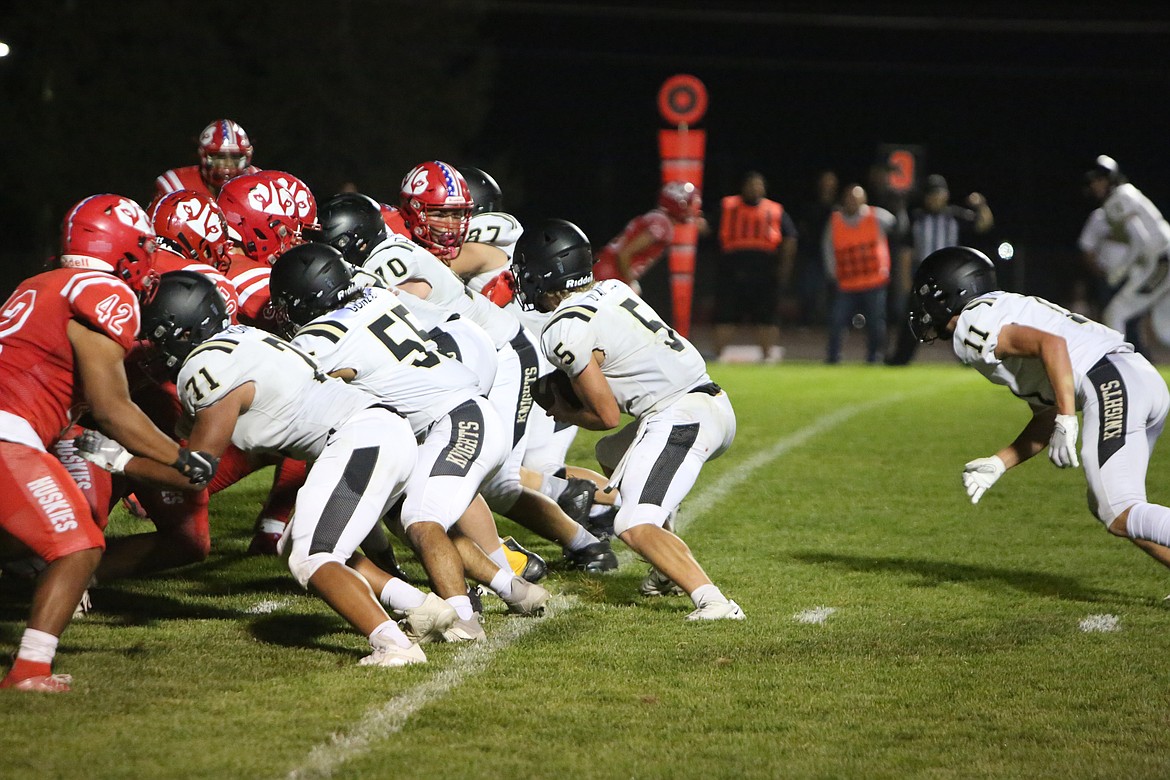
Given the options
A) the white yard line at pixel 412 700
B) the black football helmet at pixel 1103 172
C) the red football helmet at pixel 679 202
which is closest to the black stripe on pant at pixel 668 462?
the white yard line at pixel 412 700

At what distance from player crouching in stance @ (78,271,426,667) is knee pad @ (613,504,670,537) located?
3.03ft

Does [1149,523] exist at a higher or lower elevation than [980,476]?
lower

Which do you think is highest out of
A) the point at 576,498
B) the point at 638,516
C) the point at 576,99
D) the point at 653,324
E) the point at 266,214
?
the point at 576,99

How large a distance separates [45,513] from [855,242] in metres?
13.2

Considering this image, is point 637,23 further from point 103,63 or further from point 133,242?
point 133,242

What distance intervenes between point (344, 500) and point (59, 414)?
36.4 inches

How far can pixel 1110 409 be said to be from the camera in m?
5.55

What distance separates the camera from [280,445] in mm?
4922

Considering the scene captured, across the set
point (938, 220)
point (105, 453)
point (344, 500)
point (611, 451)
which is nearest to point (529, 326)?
point (611, 451)

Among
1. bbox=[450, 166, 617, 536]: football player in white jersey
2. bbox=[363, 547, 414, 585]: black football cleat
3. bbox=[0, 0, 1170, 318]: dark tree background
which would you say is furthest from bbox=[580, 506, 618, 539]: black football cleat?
bbox=[0, 0, 1170, 318]: dark tree background

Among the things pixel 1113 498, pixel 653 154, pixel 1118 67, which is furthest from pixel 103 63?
pixel 1118 67

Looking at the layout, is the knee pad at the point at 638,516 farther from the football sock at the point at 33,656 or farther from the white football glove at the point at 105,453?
the football sock at the point at 33,656

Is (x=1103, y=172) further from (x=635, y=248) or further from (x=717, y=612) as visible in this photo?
(x=717, y=612)

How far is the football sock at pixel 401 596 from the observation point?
492 cm
